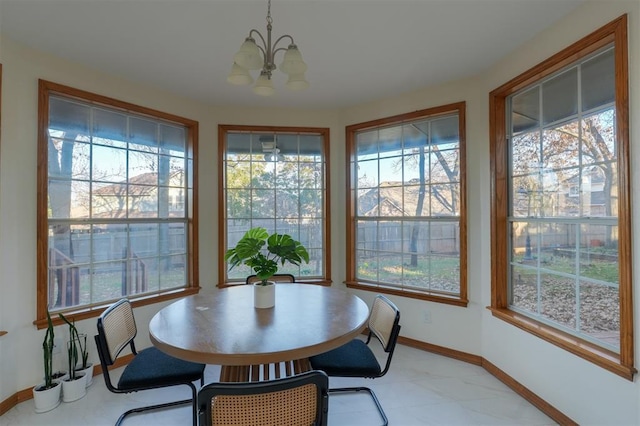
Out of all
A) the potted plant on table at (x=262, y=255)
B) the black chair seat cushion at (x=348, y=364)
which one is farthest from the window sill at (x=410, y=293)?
the potted plant on table at (x=262, y=255)

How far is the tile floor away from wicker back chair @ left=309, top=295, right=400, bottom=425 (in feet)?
0.59

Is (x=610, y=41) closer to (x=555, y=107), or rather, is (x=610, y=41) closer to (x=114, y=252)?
(x=555, y=107)

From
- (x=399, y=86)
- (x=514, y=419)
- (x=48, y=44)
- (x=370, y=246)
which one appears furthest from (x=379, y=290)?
(x=48, y=44)

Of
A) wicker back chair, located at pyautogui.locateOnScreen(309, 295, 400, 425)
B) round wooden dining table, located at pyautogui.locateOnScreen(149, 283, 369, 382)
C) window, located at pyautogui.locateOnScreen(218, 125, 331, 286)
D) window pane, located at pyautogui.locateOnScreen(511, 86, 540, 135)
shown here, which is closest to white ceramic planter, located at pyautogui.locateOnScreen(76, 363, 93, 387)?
round wooden dining table, located at pyautogui.locateOnScreen(149, 283, 369, 382)

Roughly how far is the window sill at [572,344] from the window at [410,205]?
19.4 inches

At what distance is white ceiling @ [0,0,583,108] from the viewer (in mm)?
1803

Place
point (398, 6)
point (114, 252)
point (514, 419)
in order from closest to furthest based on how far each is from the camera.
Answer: point (398, 6), point (514, 419), point (114, 252)

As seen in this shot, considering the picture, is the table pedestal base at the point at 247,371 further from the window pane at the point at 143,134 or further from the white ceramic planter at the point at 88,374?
the window pane at the point at 143,134

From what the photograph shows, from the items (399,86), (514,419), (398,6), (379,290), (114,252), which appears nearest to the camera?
(398,6)

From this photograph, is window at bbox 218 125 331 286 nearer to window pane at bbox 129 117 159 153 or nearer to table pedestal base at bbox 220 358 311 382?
window pane at bbox 129 117 159 153

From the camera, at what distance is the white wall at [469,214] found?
1.72 m

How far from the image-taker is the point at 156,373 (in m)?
1.69

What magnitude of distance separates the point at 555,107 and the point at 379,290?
2142mm

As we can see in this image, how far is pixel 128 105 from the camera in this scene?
2.78 meters
